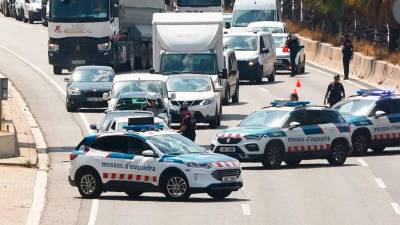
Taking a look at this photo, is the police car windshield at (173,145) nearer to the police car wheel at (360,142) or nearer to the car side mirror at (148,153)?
the car side mirror at (148,153)

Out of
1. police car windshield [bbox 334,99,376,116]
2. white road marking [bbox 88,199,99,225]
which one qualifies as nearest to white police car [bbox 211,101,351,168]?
police car windshield [bbox 334,99,376,116]

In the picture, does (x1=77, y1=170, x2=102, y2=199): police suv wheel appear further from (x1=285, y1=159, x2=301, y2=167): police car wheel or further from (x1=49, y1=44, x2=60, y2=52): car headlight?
(x1=49, y1=44, x2=60, y2=52): car headlight

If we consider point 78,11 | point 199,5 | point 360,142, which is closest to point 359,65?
point 199,5

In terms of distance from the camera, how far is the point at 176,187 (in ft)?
89.5

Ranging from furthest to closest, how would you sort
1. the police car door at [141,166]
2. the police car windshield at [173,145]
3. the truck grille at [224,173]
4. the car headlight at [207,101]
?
1. the car headlight at [207,101]
2. the police car windshield at [173,145]
3. the police car door at [141,166]
4. the truck grille at [224,173]

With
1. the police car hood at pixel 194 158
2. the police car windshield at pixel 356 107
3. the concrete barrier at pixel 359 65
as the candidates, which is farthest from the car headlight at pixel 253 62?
the police car hood at pixel 194 158

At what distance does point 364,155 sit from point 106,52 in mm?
22795

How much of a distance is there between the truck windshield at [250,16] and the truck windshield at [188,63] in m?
22.9

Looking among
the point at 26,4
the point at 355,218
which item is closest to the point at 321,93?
the point at 355,218

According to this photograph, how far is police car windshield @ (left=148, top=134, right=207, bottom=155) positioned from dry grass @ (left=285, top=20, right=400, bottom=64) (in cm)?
3020

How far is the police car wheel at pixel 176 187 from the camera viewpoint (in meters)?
27.1

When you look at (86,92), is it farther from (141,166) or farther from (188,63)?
(141,166)

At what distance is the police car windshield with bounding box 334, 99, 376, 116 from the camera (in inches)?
1492

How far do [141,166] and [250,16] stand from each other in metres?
44.4
